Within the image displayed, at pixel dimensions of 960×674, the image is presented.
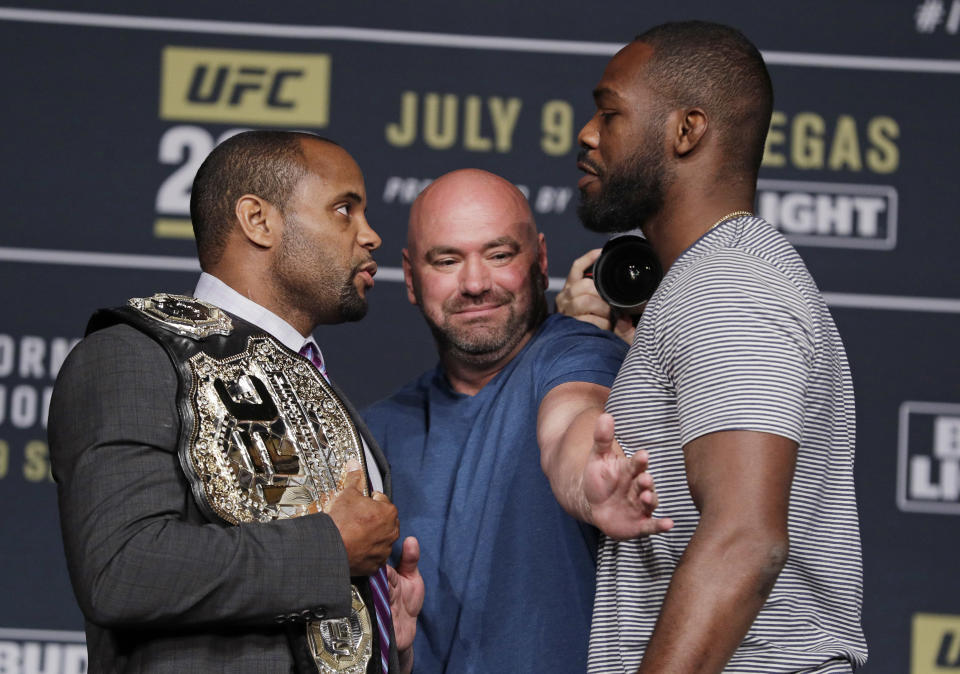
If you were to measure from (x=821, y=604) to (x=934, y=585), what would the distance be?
1.43 m

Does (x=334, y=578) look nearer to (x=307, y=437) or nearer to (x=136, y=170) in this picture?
(x=307, y=437)

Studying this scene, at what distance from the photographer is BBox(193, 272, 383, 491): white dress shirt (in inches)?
62.8

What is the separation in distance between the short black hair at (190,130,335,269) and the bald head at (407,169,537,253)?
1.05 ft

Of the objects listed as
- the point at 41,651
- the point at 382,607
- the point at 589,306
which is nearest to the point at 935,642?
the point at 589,306

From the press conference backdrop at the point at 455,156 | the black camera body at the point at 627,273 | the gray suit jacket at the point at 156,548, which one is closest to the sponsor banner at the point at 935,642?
the press conference backdrop at the point at 455,156

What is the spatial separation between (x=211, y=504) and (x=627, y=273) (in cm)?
79

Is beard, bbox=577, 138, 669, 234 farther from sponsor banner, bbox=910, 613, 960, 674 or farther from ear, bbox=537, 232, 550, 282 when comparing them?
sponsor banner, bbox=910, 613, 960, 674

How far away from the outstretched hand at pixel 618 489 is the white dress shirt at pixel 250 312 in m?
0.40

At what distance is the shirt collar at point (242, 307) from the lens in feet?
5.24

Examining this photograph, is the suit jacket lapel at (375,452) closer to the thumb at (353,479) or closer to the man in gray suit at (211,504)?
the man in gray suit at (211,504)

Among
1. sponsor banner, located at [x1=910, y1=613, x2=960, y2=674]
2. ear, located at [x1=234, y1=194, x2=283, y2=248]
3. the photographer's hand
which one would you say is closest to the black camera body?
the photographer's hand

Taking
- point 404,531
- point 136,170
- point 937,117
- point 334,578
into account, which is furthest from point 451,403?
point 937,117

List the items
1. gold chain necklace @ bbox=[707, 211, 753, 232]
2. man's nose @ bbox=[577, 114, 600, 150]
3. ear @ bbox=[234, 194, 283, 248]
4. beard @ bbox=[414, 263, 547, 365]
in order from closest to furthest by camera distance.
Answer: gold chain necklace @ bbox=[707, 211, 753, 232]
man's nose @ bbox=[577, 114, 600, 150]
ear @ bbox=[234, 194, 283, 248]
beard @ bbox=[414, 263, 547, 365]

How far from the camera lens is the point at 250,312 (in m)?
1.60
